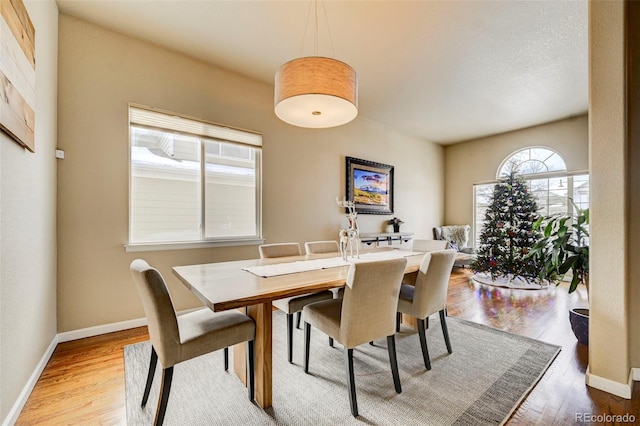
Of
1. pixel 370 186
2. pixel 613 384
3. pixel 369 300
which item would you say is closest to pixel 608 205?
pixel 613 384

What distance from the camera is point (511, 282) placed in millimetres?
4543

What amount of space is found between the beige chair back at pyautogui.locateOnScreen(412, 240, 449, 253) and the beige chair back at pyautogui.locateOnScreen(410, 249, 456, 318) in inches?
33.4

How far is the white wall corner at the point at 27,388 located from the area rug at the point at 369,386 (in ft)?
1.58

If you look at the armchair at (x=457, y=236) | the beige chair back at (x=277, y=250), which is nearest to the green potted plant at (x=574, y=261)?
the beige chair back at (x=277, y=250)

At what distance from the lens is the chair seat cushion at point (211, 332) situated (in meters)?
1.42

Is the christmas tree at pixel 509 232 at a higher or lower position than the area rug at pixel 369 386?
higher

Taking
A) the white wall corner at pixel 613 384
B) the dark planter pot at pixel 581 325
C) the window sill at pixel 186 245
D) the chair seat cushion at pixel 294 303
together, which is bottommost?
the white wall corner at pixel 613 384

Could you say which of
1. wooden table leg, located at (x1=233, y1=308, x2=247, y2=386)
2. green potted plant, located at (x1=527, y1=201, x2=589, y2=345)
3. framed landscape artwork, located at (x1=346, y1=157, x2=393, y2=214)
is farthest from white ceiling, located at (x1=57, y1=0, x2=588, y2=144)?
wooden table leg, located at (x1=233, y1=308, x2=247, y2=386)

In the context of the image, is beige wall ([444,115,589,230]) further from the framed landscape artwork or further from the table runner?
the table runner

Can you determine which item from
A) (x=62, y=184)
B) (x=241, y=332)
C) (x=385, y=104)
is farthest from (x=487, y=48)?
(x=62, y=184)

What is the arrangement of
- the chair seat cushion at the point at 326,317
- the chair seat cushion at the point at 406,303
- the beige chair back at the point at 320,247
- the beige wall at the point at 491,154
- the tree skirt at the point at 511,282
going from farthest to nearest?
1. the beige wall at the point at 491,154
2. the tree skirt at the point at 511,282
3. the beige chair back at the point at 320,247
4. the chair seat cushion at the point at 406,303
5. the chair seat cushion at the point at 326,317

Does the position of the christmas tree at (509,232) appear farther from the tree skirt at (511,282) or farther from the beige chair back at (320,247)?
the beige chair back at (320,247)

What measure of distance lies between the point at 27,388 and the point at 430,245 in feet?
10.7

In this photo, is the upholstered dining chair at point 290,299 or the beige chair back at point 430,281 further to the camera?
the upholstered dining chair at point 290,299
